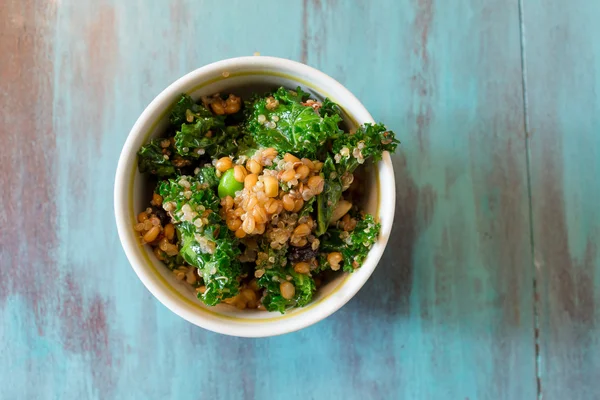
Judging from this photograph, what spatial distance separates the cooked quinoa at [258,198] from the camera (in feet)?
3.50

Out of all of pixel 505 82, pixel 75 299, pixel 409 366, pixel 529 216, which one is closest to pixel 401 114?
pixel 505 82

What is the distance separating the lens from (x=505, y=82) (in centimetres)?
155

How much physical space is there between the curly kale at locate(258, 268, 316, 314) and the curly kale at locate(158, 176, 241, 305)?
0.07 m

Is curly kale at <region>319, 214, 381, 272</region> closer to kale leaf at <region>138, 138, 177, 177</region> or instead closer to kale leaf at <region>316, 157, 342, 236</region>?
kale leaf at <region>316, 157, 342, 236</region>

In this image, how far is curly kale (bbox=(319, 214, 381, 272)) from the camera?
114 cm

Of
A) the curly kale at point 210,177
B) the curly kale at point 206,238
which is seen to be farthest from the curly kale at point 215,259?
the curly kale at point 210,177

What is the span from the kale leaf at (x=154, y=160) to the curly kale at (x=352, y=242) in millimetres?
370

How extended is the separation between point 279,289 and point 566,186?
0.92 m

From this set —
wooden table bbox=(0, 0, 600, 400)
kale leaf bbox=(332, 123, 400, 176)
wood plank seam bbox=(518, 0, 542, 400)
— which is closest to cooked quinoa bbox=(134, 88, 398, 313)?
kale leaf bbox=(332, 123, 400, 176)

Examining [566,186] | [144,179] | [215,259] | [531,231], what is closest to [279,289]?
[215,259]

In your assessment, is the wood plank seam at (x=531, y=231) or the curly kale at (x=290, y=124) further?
the wood plank seam at (x=531, y=231)

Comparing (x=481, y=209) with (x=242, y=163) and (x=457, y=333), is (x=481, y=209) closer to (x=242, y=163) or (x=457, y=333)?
(x=457, y=333)

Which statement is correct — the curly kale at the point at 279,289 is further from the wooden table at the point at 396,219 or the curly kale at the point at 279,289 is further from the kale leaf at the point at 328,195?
the wooden table at the point at 396,219

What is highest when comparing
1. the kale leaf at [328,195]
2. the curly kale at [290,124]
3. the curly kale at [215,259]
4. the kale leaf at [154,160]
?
the curly kale at [290,124]
